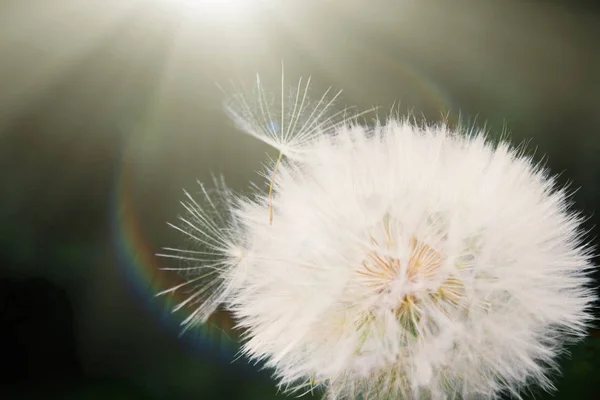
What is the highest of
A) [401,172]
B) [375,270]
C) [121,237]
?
[401,172]

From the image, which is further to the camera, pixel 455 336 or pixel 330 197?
pixel 330 197

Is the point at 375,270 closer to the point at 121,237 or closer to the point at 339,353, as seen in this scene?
the point at 339,353

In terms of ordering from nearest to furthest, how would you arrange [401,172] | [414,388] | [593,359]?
[414,388], [401,172], [593,359]

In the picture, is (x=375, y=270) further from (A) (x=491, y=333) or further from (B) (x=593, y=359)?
(B) (x=593, y=359)

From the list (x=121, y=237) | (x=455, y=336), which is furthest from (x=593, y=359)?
(x=121, y=237)

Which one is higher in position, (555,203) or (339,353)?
(555,203)

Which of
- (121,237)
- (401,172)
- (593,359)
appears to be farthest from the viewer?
(121,237)

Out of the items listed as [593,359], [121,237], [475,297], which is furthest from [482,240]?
[121,237]
